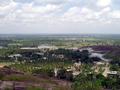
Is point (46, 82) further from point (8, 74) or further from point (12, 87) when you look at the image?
point (8, 74)

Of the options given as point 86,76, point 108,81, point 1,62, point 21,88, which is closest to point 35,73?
point 21,88

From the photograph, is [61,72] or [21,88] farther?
[61,72]

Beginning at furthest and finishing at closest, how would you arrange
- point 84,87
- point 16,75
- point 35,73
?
point 35,73 < point 16,75 < point 84,87

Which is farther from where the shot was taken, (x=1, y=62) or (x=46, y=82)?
(x=1, y=62)

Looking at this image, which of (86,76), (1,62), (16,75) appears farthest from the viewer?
(1,62)

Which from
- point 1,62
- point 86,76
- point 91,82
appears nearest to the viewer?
point 91,82

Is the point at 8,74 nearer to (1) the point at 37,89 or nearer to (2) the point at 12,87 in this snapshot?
(2) the point at 12,87

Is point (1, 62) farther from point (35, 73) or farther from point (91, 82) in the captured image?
point (91, 82)

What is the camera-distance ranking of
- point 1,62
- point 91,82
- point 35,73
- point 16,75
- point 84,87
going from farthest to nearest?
point 1,62 → point 35,73 → point 16,75 → point 91,82 → point 84,87

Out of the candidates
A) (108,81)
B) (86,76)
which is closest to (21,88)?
(86,76)
